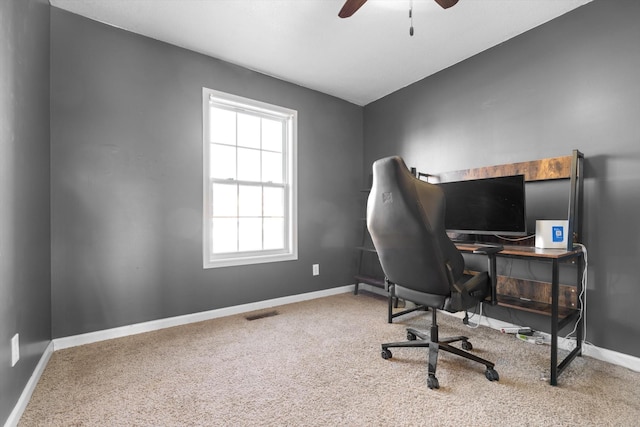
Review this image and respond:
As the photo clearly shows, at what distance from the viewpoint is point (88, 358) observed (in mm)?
2057

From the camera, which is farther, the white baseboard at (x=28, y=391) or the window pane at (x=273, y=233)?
the window pane at (x=273, y=233)

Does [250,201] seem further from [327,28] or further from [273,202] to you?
[327,28]

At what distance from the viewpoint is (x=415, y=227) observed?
62.4 inches

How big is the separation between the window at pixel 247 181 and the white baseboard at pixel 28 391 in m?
1.25

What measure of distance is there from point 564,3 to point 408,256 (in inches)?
89.2

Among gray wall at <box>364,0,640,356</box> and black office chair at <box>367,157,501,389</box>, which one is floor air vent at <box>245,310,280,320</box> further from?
gray wall at <box>364,0,640,356</box>

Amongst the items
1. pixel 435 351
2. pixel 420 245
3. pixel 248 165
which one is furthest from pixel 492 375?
pixel 248 165

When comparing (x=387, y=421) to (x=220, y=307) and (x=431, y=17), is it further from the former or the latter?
(x=431, y=17)

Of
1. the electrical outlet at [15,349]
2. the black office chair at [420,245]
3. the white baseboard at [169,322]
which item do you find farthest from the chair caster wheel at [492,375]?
the electrical outlet at [15,349]

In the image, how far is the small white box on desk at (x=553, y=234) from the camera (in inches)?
79.9

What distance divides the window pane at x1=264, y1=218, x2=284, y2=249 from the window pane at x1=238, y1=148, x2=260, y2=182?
0.52m

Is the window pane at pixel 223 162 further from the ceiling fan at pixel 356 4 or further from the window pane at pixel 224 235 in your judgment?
the ceiling fan at pixel 356 4

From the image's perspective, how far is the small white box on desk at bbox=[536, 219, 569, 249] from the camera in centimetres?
203

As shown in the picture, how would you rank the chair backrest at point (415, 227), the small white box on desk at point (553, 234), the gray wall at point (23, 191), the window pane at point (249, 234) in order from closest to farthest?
1. the gray wall at point (23, 191)
2. the chair backrest at point (415, 227)
3. the small white box on desk at point (553, 234)
4. the window pane at point (249, 234)
